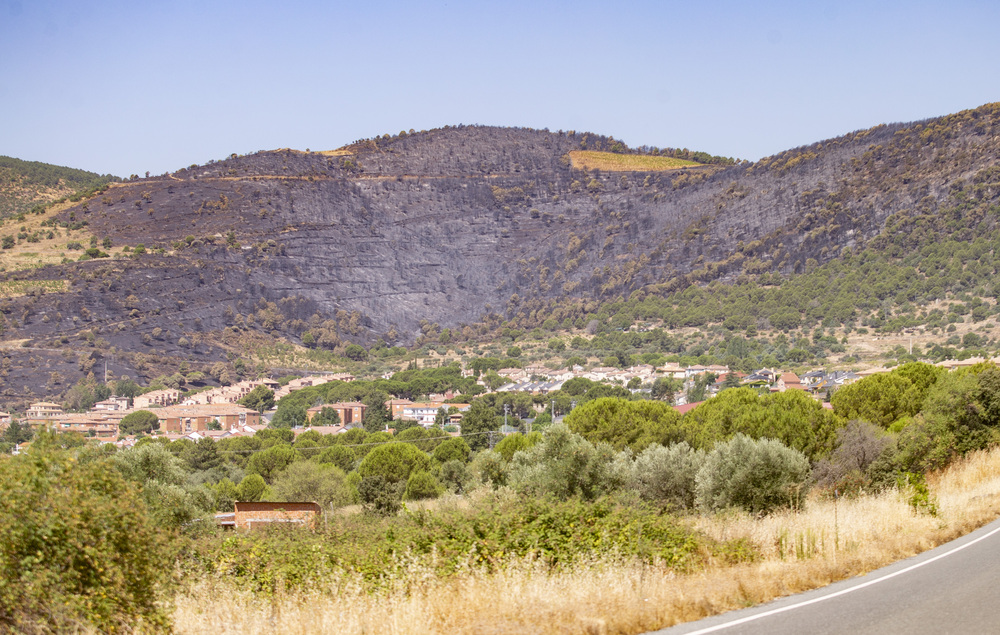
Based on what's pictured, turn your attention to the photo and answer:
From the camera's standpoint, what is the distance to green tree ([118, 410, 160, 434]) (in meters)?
74.2

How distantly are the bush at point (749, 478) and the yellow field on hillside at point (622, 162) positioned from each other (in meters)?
151

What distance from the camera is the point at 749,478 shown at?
15195mm

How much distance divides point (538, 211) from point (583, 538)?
155180 mm

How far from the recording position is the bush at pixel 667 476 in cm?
1630

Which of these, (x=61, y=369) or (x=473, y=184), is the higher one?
(x=473, y=184)

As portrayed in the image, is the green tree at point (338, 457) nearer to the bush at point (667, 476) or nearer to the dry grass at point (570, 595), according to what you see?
the bush at point (667, 476)

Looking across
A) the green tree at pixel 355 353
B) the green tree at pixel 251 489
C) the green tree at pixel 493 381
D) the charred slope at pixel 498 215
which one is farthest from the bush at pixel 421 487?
the charred slope at pixel 498 215

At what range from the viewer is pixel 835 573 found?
8023 millimetres

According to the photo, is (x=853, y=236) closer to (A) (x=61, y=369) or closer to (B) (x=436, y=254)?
(B) (x=436, y=254)

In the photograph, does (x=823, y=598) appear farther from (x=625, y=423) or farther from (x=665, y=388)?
(x=665, y=388)

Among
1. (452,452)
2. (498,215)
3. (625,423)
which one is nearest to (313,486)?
(452,452)

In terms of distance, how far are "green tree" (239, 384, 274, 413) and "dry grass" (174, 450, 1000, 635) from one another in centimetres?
8755

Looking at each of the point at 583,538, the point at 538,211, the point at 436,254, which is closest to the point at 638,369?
the point at 436,254

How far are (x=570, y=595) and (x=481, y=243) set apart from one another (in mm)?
147863
